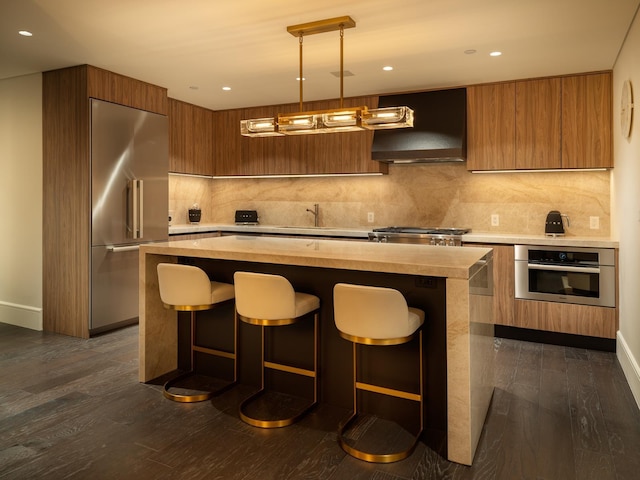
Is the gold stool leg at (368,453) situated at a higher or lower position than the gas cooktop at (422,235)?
lower

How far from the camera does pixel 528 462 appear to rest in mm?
2330

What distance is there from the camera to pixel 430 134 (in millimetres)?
4957

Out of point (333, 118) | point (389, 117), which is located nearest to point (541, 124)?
point (389, 117)

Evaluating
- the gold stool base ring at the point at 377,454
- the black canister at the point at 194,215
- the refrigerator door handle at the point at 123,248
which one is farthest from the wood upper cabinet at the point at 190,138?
the gold stool base ring at the point at 377,454

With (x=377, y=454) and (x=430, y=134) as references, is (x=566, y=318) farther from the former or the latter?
(x=377, y=454)

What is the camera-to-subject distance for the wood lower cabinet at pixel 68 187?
14.3 ft

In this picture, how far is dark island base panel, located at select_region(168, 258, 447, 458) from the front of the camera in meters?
2.67

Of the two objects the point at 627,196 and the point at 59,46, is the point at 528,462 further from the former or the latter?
the point at 59,46

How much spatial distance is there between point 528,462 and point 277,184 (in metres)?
4.82

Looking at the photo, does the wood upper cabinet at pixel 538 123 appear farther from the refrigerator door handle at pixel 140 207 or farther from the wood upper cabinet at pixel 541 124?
the refrigerator door handle at pixel 140 207

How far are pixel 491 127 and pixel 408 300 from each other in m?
2.85

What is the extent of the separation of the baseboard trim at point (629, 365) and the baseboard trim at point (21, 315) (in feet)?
16.5

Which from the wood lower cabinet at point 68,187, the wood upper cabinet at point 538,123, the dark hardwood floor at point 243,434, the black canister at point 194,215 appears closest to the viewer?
the dark hardwood floor at point 243,434

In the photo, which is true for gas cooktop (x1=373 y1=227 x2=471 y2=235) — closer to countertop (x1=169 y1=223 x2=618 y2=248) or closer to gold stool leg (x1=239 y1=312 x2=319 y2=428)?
countertop (x1=169 y1=223 x2=618 y2=248)
